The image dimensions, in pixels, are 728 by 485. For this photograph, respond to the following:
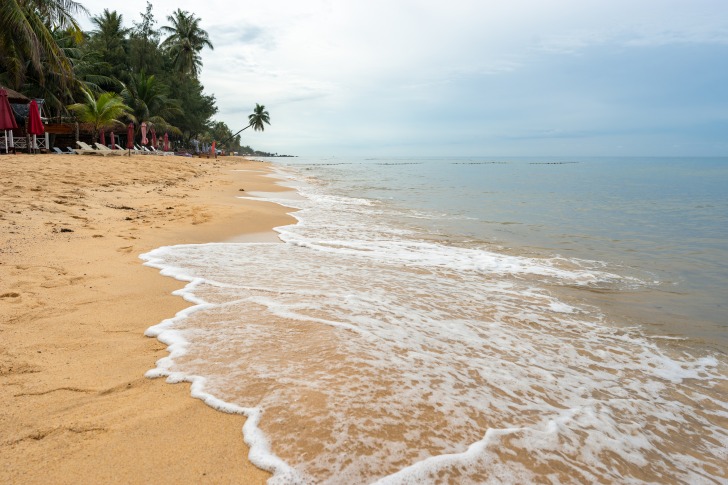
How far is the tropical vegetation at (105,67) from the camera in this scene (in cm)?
2099

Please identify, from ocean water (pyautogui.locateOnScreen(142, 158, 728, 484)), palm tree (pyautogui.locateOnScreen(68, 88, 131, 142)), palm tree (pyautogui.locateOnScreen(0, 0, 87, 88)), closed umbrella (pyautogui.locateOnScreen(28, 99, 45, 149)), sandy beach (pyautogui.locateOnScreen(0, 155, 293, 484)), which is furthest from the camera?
palm tree (pyautogui.locateOnScreen(68, 88, 131, 142))

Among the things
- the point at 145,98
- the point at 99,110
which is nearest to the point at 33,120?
the point at 99,110

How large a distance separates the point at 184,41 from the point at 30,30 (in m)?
31.5

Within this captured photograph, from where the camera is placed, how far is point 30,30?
18891 millimetres

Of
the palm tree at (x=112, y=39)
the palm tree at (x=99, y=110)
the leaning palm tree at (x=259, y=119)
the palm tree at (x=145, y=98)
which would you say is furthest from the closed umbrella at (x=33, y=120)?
the leaning palm tree at (x=259, y=119)

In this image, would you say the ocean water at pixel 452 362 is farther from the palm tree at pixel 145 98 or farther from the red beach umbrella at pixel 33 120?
the palm tree at pixel 145 98

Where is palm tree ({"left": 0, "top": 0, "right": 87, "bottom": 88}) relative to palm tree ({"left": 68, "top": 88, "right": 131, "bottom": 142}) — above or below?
above

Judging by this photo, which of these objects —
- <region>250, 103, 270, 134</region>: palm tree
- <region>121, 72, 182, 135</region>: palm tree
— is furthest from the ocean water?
<region>250, 103, 270, 134</region>: palm tree

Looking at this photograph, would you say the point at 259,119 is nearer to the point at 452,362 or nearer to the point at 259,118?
the point at 259,118

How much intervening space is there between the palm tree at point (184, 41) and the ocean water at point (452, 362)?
162ft

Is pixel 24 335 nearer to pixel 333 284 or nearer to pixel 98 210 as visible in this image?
pixel 333 284

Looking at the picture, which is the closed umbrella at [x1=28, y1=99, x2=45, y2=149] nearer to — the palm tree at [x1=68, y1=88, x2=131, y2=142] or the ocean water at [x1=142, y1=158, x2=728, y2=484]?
the palm tree at [x1=68, y1=88, x2=131, y2=142]

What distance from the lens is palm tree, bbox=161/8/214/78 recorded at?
47.4 meters

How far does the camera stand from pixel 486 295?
188 inches
